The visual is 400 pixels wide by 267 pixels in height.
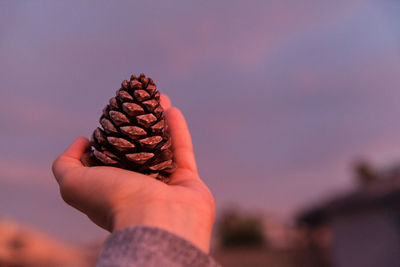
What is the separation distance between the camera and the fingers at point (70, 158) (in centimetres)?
220

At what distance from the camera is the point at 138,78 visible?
255 centimetres

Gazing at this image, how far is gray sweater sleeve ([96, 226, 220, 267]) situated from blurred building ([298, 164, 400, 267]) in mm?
11731

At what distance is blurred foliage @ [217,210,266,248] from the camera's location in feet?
66.2

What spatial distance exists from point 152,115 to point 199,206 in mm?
824

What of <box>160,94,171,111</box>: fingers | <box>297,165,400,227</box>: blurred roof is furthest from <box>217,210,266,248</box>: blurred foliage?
<box>160,94,171,111</box>: fingers

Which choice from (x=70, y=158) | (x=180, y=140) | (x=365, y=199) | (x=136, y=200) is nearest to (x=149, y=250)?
(x=136, y=200)

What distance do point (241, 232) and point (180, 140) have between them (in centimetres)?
1858

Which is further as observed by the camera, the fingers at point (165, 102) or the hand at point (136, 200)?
the fingers at point (165, 102)

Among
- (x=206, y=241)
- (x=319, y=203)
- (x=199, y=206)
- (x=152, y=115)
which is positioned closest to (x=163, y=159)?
(x=152, y=115)

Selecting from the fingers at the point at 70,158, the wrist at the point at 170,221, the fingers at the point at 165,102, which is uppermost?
the fingers at the point at 165,102

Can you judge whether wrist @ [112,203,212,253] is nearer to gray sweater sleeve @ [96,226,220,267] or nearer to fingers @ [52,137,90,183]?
gray sweater sleeve @ [96,226,220,267]

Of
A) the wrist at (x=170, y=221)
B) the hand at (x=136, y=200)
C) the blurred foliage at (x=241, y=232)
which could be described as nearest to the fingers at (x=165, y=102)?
the hand at (x=136, y=200)

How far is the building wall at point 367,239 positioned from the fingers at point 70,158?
11881 mm

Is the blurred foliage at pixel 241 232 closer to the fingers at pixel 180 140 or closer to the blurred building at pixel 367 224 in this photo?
the blurred building at pixel 367 224
